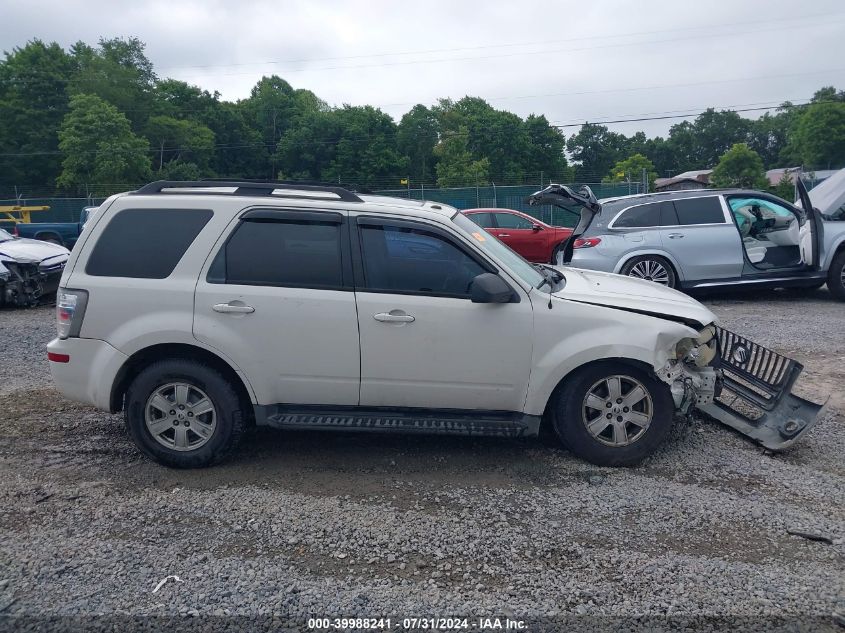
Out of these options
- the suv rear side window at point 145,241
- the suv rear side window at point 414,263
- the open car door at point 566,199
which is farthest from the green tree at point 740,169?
the suv rear side window at point 145,241

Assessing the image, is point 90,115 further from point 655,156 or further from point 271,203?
point 655,156

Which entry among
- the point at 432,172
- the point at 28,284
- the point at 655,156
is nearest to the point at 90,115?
the point at 432,172

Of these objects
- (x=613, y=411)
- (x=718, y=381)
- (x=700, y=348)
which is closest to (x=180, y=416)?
(x=613, y=411)

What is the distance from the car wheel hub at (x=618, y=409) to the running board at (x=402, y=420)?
1.20 feet

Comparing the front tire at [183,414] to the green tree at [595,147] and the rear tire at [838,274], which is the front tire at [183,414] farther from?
the green tree at [595,147]

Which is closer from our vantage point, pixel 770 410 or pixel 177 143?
pixel 770 410

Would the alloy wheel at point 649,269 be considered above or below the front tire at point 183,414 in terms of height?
above

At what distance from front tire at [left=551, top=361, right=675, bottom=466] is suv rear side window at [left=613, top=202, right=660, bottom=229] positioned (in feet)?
21.3

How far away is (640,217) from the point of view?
10352 millimetres

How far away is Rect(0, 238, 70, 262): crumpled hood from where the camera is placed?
11219 millimetres

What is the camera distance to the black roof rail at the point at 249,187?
464 cm

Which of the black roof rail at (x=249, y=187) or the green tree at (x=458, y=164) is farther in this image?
the green tree at (x=458, y=164)

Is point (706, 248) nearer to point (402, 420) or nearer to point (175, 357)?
point (402, 420)

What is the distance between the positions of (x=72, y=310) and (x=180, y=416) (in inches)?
39.4
